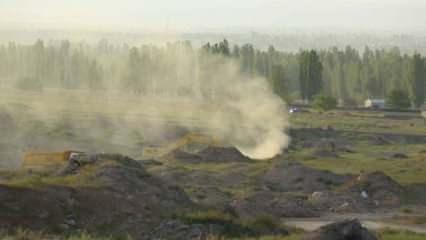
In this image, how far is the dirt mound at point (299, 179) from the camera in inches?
2260

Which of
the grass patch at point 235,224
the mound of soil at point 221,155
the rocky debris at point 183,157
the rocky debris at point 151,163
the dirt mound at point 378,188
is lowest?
the rocky debris at point 183,157

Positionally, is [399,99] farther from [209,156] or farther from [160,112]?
[209,156]

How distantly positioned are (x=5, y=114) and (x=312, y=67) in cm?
5807

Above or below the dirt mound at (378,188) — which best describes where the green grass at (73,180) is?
above

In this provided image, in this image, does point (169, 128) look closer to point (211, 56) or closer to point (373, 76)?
point (211, 56)

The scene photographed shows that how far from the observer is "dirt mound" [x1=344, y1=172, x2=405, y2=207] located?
172 ft

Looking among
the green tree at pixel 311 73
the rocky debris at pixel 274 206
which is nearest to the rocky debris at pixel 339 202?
the rocky debris at pixel 274 206

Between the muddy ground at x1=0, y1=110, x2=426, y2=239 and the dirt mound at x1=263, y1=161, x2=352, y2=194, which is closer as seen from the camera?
the muddy ground at x1=0, y1=110, x2=426, y2=239

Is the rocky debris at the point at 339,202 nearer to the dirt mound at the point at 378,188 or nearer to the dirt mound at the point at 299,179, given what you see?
the dirt mound at the point at 378,188

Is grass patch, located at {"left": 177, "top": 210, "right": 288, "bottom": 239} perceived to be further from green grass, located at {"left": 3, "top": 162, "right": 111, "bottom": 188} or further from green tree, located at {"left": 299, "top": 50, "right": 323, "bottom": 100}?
green tree, located at {"left": 299, "top": 50, "right": 323, "bottom": 100}

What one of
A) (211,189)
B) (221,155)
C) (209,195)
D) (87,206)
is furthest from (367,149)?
(87,206)

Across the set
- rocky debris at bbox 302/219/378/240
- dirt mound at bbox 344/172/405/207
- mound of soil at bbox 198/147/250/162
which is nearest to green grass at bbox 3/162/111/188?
rocky debris at bbox 302/219/378/240

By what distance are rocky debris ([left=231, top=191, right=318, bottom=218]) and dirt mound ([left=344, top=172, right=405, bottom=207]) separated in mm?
4281

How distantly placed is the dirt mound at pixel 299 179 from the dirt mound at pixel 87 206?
62.0 ft
